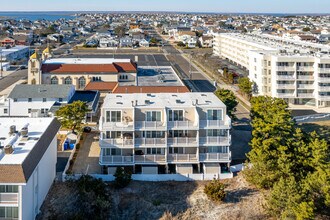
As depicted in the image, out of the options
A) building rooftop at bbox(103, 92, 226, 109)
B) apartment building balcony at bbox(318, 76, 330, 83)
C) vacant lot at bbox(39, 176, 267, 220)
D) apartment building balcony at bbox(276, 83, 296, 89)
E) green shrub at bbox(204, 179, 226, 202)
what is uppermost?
apartment building balcony at bbox(318, 76, 330, 83)

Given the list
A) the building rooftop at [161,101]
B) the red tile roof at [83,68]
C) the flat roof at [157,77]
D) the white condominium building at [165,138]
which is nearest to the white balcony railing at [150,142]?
the white condominium building at [165,138]

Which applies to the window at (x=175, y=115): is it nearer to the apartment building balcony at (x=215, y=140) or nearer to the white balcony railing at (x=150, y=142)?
the white balcony railing at (x=150, y=142)

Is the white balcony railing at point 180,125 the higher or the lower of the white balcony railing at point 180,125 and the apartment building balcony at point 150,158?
the higher

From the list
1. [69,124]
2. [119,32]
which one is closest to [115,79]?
[69,124]

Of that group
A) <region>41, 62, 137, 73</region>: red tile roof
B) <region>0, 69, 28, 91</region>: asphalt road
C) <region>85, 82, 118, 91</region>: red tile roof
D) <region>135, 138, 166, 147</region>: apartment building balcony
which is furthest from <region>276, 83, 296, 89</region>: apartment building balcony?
<region>0, 69, 28, 91</region>: asphalt road

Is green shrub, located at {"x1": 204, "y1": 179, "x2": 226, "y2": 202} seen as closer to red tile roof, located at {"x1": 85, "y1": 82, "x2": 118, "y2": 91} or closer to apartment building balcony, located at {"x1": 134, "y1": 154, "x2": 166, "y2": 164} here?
apartment building balcony, located at {"x1": 134, "y1": 154, "x2": 166, "y2": 164}

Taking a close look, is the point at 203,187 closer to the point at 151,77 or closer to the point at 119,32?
the point at 151,77
